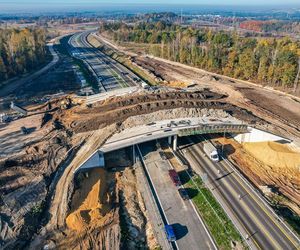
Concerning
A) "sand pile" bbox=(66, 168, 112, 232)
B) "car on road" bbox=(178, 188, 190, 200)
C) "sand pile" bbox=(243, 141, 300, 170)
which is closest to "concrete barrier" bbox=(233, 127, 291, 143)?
"sand pile" bbox=(243, 141, 300, 170)

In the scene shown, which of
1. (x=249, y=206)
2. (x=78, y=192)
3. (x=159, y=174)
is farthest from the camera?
(x=159, y=174)

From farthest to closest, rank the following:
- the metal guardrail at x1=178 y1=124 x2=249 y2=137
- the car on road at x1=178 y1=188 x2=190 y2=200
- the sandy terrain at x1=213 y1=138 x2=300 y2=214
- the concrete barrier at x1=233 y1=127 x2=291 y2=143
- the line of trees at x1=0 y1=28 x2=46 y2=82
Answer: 1. the line of trees at x1=0 y1=28 x2=46 y2=82
2. the concrete barrier at x1=233 y1=127 x2=291 y2=143
3. the metal guardrail at x1=178 y1=124 x2=249 y2=137
4. the sandy terrain at x1=213 y1=138 x2=300 y2=214
5. the car on road at x1=178 y1=188 x2=190 y2=200

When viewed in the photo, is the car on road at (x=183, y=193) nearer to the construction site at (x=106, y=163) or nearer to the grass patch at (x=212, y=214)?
the grass patch at (x=212, y=214)

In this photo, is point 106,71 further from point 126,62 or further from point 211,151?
point 211,151

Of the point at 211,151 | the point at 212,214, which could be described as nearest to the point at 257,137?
the point at 211,151

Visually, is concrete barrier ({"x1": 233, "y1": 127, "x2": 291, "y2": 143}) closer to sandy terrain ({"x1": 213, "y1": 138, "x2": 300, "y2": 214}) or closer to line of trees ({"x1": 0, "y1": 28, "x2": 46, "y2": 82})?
sandy terrain ({"x1": 213, "y1": 138, "x2": 300, "y2": 214})

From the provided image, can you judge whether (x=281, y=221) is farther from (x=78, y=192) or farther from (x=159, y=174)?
(x=78, y=192)

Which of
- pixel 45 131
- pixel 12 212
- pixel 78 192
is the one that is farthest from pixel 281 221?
pixel 45 131
